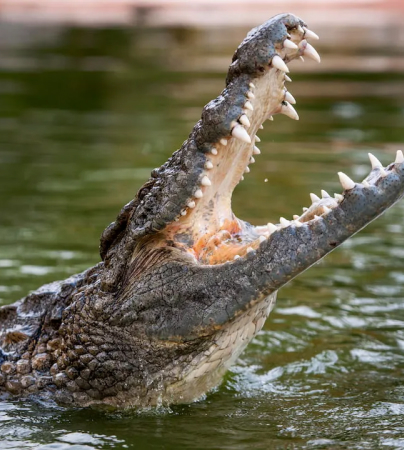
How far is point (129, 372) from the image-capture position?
15.2 ft

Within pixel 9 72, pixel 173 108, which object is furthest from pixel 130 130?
pixel 9 72

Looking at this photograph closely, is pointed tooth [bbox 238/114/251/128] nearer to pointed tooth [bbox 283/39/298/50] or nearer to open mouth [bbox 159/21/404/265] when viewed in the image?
open mouth [bbox 159/21/404/265]

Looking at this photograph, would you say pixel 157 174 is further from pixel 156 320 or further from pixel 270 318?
pixel 270 318

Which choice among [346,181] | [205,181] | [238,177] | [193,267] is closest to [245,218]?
[238,177]

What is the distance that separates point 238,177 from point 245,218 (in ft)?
13.7

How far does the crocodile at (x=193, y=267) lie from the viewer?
14.1 ft

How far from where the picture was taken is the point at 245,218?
29.7 feet

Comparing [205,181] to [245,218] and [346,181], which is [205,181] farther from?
[245,218]

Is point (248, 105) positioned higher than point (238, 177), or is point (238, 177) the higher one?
point (248, 105)

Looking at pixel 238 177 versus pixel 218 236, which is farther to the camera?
pixel 238 177

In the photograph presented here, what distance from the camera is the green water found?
15.3 feet

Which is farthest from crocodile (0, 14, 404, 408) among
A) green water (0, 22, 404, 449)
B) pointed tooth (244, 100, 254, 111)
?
green water (0, 22, 404, 449)

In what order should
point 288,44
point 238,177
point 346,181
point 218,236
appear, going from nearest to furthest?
point 346,181 → point 288,44 → point 218,236 → point 238,177

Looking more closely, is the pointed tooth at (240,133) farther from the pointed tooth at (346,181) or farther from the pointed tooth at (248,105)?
the pointed tooth at (346,181)
